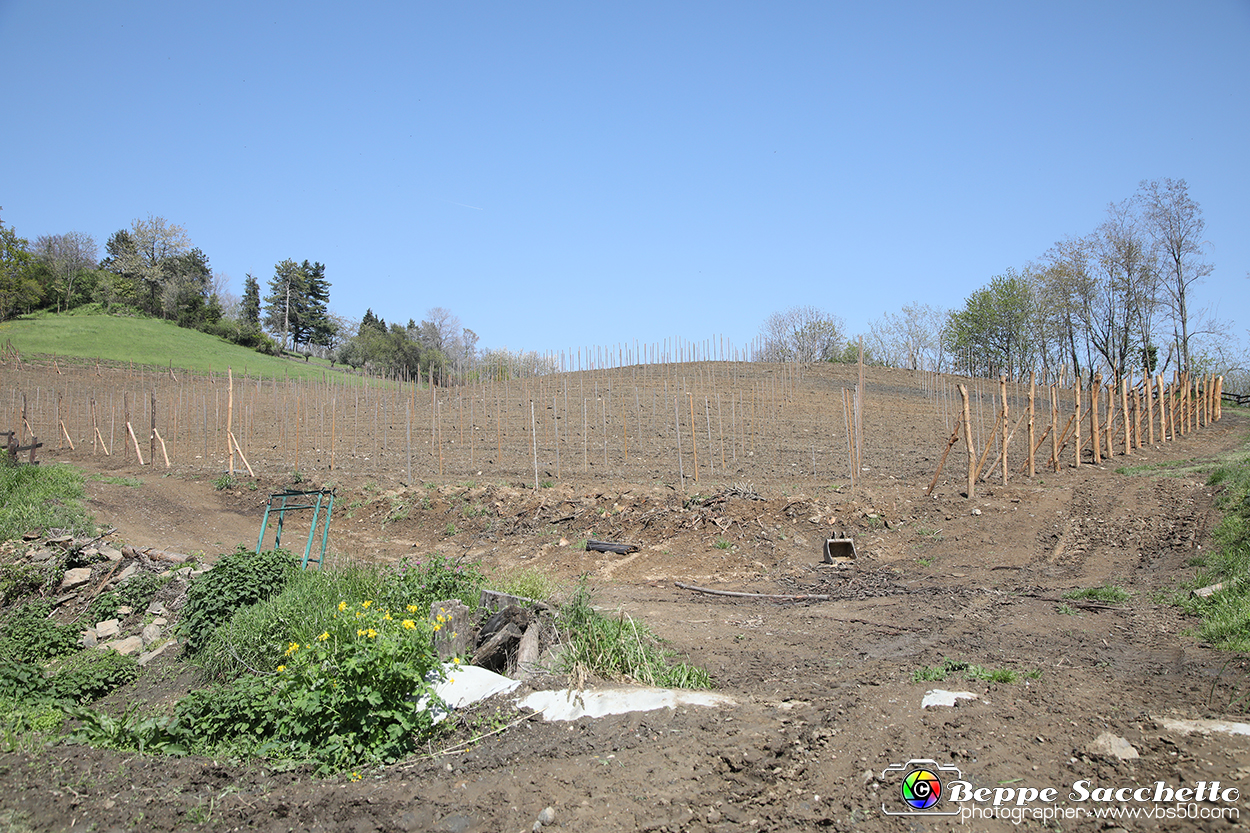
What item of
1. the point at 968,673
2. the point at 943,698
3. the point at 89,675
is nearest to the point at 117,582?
the point at 89,675

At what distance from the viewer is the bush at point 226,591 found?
6.31 meters

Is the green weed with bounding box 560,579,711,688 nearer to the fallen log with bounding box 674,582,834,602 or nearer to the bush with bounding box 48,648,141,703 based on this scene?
the fallen log with bounding box 674,582,834,602

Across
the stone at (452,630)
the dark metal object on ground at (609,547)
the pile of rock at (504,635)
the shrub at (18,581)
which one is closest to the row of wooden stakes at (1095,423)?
the dark metal object on ground at (609,547)

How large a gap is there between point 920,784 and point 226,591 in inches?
237

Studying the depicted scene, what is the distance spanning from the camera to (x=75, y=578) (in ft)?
27.5

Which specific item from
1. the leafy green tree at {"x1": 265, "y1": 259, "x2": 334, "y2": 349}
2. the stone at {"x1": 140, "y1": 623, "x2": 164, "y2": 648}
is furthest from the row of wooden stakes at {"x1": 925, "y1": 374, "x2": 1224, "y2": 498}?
the leafy green tree at {"x1": 265, "y1": 259, "x2": 334, "y2": 349}

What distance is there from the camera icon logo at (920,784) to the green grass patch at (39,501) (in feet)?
35.8

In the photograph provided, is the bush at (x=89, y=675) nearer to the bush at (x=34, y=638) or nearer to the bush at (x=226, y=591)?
the bush at (x=34, y=638)

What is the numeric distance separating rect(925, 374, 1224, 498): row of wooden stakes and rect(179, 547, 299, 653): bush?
9.06 m

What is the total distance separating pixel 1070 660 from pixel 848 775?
2.38m

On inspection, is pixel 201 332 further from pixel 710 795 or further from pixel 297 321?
pixel 710 795

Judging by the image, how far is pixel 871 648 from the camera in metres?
5.35

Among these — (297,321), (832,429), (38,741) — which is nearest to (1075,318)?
(832,429)

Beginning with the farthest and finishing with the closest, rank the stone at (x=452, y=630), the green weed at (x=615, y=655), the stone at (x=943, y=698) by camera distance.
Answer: the stone at (x=452, y=630)
the green weed at (x=615, y=655)
the stone at (x=943, y=698)
